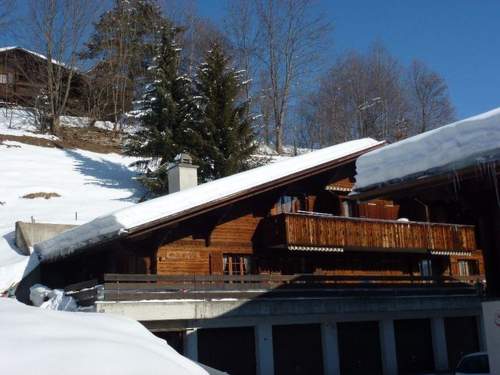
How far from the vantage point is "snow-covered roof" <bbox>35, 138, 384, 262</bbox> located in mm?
18906

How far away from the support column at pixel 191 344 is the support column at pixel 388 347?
7353 mm

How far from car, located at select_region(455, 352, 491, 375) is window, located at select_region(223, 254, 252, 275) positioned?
9306 mm

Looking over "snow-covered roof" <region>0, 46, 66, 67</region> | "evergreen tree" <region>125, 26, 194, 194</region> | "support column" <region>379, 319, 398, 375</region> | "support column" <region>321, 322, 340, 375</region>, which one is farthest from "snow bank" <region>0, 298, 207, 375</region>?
"snow-covered roof" <region>0, 46, 66, 67</region>

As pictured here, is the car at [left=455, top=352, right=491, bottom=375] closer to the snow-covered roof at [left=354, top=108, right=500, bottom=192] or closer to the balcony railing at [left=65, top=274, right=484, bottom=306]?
the balcony railing at [left=65, top=274, right=484, bottom=306]

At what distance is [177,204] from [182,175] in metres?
6.07

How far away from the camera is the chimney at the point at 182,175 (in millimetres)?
25766

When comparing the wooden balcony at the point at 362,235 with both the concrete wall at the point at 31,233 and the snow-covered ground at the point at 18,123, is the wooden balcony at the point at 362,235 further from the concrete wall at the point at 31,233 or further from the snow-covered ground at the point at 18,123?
the snow-covered ground at the point at 18,123

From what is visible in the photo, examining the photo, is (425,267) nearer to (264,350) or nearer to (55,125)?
(264,350)

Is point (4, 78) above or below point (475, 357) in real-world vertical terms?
above

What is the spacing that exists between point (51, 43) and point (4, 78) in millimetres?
8338

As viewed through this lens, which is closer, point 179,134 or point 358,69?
point 179,134

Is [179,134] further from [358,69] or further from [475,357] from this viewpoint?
[358,69]

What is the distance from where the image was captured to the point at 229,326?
19.9 m

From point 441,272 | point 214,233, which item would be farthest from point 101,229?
point 441,272
